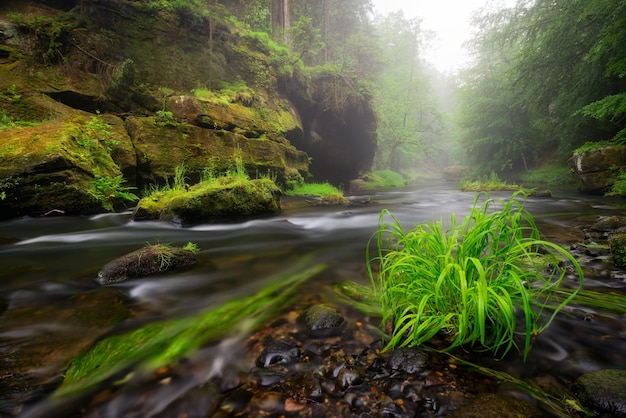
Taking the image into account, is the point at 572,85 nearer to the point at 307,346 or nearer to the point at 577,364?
the point at 577,364

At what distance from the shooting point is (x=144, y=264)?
3.28 m

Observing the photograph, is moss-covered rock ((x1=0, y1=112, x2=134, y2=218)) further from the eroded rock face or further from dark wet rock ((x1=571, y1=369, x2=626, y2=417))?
the eroded rock face

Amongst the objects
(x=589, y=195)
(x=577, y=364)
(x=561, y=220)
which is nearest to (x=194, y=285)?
(x=577, y=364)

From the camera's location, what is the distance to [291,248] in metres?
4.68

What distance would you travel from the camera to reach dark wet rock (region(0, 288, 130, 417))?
1.55 metres

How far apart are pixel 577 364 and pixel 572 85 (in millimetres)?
14741

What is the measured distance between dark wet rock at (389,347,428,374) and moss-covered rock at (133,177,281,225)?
5364mm

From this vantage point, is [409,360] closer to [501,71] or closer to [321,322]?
[321,322]

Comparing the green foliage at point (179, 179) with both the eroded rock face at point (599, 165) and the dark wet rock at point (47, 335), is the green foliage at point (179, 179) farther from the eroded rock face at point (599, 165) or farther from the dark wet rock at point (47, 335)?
the eroded rock face at point (599, 165)

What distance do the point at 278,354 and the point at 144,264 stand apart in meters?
2.35

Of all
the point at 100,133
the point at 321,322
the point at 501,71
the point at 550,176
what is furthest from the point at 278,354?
the point at 501,71

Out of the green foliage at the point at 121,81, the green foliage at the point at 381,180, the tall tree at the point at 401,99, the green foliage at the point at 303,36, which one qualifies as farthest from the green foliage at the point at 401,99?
the green foliage at the point at 121,81

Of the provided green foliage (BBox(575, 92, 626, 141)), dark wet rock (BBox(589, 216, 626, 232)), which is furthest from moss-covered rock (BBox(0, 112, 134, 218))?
green foliage (BBox(575, 92, 626, 141))

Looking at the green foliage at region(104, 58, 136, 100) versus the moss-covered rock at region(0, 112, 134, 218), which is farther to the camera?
the green foliage at region(104, 58, 136, 100)
